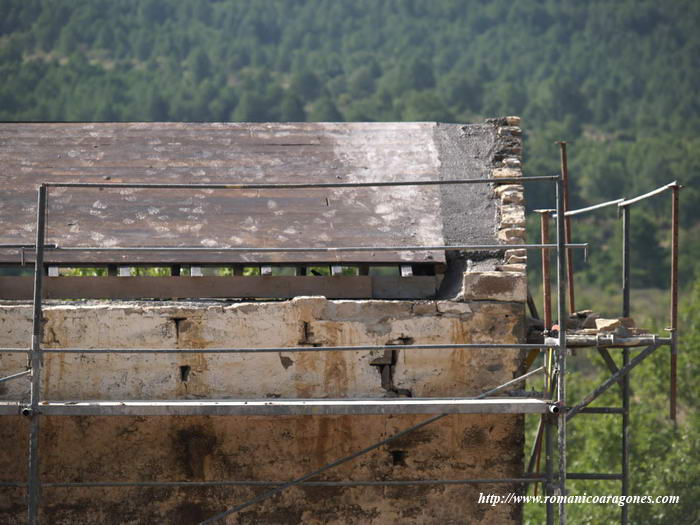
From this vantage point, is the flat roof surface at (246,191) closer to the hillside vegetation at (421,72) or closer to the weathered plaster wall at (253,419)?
the weathered plaster wall at (253,419)

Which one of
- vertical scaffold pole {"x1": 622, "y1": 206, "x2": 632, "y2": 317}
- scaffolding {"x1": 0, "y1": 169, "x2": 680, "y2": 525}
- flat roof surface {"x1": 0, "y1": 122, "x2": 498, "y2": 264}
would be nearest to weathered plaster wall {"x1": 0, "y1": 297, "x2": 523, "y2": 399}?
scaffolding {"x1": 0, "y1": 169, "x2": 680, "y2": 525}

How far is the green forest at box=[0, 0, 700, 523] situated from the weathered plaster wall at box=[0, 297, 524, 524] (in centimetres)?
4578

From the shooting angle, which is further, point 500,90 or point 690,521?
point 500,90

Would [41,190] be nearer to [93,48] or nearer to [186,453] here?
[186,453]

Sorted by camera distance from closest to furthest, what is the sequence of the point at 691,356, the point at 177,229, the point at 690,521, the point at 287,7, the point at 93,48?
the point at 177,229 < the point at 690,521 < the point at 691,356 < the point at 93,48 < the point at 287,7

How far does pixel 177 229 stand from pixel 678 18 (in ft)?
285

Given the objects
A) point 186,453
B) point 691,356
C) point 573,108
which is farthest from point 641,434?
point 573,108

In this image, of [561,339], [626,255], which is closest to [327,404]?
[561,339]

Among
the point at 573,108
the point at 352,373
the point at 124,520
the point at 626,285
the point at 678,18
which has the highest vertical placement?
the point at 678,18

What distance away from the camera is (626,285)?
8.62 metres

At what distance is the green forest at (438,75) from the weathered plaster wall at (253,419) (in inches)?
1802

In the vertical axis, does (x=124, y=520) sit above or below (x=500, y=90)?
below

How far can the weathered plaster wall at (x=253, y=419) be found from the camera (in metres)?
7.91

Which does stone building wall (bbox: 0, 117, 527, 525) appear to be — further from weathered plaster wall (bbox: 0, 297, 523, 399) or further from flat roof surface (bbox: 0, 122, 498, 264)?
flat roof surface (bbox: 0, 122, 498, 264)
